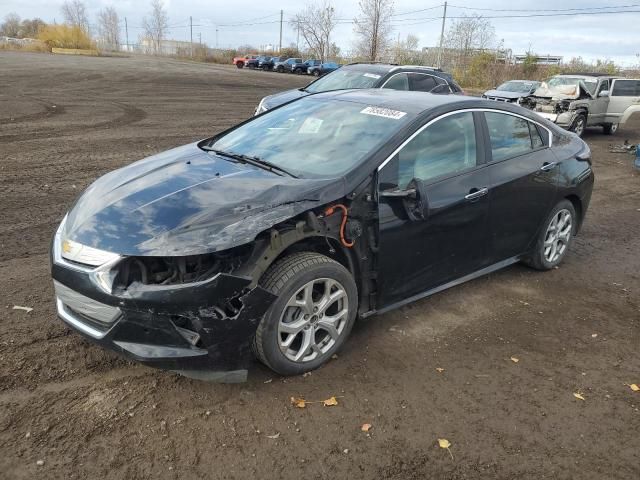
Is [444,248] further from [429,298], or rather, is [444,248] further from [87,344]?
[87,344]

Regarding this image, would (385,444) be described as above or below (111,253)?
below

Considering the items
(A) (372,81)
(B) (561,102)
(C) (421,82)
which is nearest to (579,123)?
(B) (561,102)

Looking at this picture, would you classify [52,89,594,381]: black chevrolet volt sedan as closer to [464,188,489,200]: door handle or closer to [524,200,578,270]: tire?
[464,188,489,200]: door handle

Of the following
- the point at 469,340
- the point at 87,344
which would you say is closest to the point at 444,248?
the point at 469,340

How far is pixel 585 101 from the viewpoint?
49.3 ft

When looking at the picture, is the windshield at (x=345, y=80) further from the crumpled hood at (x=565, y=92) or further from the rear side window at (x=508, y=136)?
the crumpled hood at (x=565, y=92)

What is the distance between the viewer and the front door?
11.8 ft

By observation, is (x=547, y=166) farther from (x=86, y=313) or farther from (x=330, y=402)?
(x=86, y=313)

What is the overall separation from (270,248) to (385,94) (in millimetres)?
2164

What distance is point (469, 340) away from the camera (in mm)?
3941

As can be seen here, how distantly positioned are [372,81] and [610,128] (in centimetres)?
1003

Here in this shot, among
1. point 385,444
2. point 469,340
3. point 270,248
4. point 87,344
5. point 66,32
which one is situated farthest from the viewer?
point 66,32

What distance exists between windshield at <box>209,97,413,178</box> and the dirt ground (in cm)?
129

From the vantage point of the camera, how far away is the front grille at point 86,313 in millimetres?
2895
